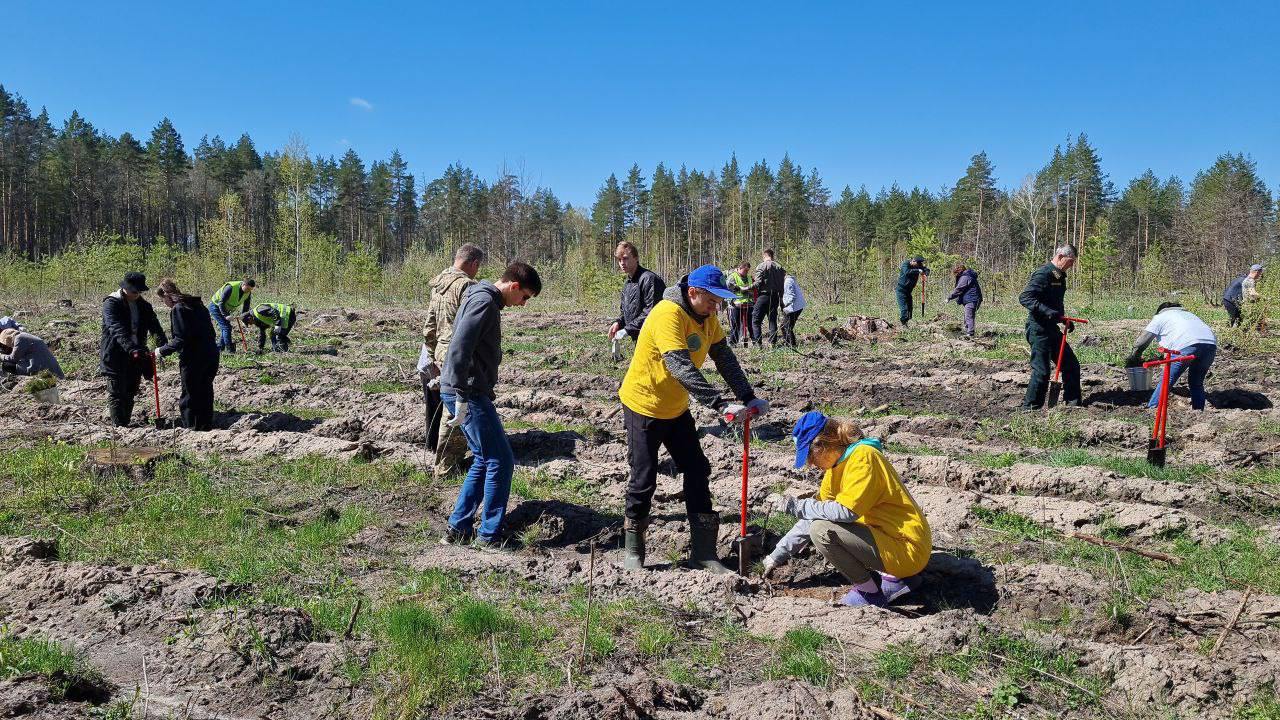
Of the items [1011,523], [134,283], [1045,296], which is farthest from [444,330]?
[1045,296]

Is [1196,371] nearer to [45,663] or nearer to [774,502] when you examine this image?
[774,502]

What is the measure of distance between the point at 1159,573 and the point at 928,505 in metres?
1.56

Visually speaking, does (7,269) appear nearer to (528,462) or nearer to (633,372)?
(528,462)

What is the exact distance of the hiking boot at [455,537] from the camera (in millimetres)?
5191

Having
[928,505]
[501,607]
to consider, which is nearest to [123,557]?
[501,607]

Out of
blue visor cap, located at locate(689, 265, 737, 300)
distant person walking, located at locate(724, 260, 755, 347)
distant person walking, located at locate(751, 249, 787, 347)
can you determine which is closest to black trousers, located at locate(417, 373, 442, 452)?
blue visor cap, located at locate(689, 265, 737, 300)

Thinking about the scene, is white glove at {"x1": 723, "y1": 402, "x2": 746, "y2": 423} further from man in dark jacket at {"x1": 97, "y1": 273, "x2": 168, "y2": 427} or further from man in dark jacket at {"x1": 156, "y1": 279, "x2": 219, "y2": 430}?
man in dark jacket at {"x1": 97, "y1": 273, "x2": 168, "y2": 427}

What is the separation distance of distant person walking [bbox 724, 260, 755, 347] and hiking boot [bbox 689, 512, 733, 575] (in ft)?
30.7

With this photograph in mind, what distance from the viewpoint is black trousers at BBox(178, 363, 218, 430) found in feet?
26.9

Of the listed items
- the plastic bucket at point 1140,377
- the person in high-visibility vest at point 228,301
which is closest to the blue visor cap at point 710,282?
the plastic bucket at point 1140,377

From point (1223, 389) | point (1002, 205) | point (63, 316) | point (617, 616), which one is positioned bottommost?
point (617, 616)

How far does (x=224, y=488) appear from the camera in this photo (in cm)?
622

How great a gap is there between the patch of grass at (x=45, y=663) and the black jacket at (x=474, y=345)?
2.26m

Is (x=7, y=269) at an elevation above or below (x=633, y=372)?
above
